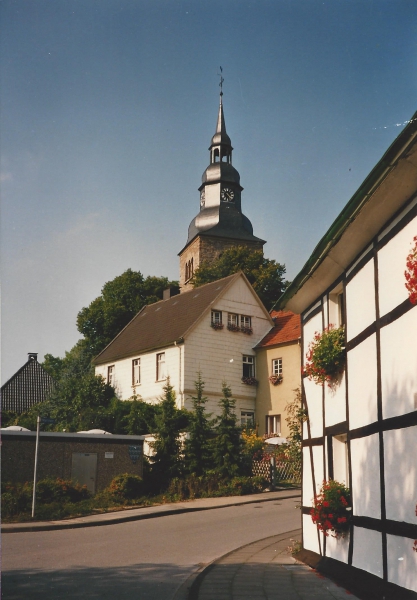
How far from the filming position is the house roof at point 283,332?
34.3m

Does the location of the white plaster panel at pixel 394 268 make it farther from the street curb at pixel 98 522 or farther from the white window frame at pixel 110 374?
the white window frame at pixel 110 374

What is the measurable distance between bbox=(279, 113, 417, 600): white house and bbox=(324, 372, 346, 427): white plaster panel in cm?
2

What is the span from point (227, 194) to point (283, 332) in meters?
35.9

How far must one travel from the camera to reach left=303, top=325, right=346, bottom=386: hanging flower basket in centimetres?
1040

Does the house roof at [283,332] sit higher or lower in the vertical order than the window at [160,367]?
higher

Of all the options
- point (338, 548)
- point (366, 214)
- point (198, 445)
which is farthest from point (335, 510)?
point (198, 445)

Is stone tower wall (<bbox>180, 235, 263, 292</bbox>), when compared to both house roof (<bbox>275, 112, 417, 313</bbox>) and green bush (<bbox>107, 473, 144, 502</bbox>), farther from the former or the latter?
house roof (<bbox>275, 112, 417, 313</bbox>)

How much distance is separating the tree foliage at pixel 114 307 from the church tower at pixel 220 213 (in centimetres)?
1341

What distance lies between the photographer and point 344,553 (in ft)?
32.4

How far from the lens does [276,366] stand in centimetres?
3488

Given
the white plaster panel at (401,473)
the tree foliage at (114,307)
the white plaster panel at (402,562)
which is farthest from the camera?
the tree foliage at (114,307)

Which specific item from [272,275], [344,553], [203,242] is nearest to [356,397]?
[344,553]

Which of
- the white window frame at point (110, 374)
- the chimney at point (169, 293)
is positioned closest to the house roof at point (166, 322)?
the white window frame at point (110, 374)

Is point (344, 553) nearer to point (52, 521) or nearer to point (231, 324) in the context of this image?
point (52, 521)
